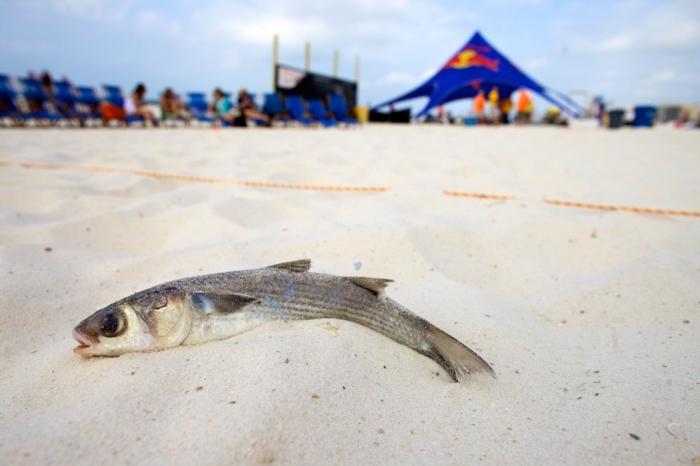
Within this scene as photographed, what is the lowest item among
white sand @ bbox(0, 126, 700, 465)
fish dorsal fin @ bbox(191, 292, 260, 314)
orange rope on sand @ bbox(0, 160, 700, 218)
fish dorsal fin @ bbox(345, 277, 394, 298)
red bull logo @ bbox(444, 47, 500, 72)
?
white sand @ bbox(0, 126, 700, 465)

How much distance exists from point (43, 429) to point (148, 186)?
301cm

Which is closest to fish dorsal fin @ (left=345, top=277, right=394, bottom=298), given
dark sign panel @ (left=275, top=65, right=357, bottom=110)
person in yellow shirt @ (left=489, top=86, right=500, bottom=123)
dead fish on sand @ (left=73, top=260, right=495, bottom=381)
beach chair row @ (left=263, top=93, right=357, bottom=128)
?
dead fish on sand @ (left=73, top=260, right=495, bottom=381)

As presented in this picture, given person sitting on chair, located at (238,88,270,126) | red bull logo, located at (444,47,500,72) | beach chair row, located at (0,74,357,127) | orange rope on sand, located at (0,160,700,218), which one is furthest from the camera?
red bull logo, located at (444,47,500,72)

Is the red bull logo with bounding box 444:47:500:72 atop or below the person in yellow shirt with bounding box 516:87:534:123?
atop

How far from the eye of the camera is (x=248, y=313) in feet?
4.64

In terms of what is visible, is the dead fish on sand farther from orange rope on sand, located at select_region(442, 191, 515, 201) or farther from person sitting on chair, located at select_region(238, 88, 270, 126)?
person sitting on chair, located at select_region(238, 88, 270, 126)

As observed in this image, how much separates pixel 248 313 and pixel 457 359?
722 mm

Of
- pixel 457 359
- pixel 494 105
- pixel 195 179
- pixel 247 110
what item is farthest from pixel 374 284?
pixel 494 105

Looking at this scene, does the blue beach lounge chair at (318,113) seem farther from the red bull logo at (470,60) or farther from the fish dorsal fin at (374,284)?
the fish dorsal fin at (374,284)

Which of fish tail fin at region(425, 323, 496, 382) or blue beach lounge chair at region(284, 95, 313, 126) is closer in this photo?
fish tail fin at region(425, 323, 496, 382)

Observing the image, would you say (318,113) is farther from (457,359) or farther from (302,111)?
(457,359)

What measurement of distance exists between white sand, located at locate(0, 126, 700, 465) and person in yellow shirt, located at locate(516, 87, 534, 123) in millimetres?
16298

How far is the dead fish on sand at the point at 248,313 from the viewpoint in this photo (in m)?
1.30

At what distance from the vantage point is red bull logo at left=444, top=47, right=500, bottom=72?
19.5 metres
